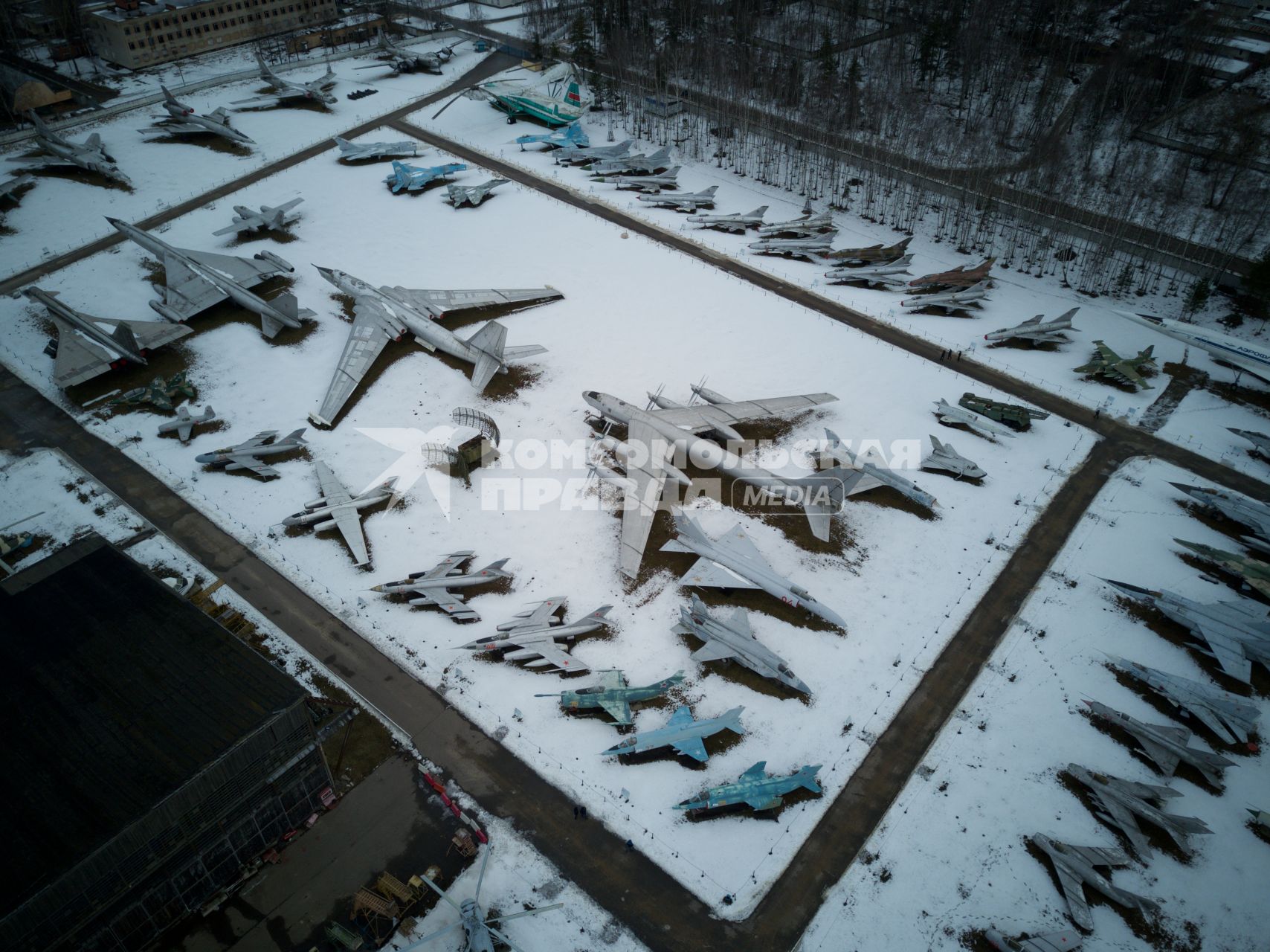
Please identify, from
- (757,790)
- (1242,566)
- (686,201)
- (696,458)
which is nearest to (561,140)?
(686,201)

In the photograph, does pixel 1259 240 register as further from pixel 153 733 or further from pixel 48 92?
pixel 48 92

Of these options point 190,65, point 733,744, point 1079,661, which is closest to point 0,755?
point 733,744

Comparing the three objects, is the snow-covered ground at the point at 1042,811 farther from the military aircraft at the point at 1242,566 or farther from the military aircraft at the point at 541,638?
the military aircraft at the point at 541,638

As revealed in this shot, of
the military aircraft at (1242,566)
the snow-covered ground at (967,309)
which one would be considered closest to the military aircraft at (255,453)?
the snow-covered ground at (967,309)

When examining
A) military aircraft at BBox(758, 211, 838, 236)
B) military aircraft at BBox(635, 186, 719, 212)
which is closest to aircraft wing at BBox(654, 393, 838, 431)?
military aircraft at BBox(758, 211, 838, 236)

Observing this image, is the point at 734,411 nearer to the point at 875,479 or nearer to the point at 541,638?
the point at 875,479

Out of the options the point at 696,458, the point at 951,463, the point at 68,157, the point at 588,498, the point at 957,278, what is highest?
Answer: the point at 68,157

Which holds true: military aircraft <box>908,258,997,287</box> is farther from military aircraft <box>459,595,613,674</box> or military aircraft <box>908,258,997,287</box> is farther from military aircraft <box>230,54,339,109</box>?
military aircraft <box>230,54,339,109</box>
